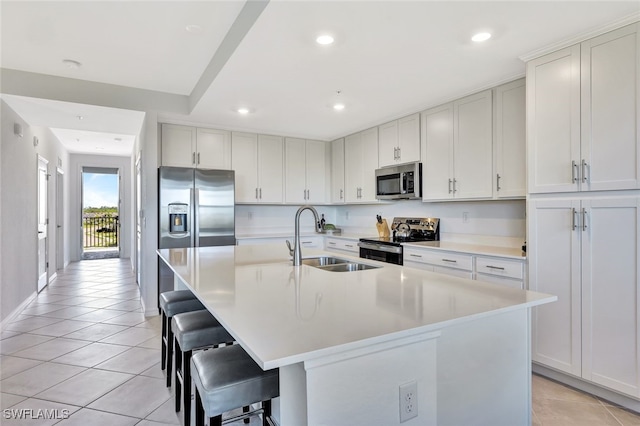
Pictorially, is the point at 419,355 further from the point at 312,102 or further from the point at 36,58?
the point at 36,58

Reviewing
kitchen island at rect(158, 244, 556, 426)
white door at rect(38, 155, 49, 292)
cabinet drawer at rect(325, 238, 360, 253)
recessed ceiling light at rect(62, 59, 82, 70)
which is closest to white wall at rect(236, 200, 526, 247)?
cabinet drawer at rect(325, 238, 360, 253)

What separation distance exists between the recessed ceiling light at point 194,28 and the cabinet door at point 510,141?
8.23 ft

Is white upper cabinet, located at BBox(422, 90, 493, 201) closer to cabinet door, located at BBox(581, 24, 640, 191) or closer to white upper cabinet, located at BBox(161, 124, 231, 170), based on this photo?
cabinet door, located at BBox(581, 24, 640, 191)

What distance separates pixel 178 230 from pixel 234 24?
2.45 m

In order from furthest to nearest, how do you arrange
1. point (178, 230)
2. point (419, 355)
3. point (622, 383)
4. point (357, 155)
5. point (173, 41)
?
point (357, 155) < point (178, 230) < point (173, 41) < point (622, 383) < point (419, 355)

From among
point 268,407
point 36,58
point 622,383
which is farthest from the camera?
point 36,58

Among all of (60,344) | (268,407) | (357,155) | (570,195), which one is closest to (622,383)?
(570,195)

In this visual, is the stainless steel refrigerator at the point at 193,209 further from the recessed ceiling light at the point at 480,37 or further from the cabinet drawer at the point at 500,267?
the recessed ceiling light at the point at 480,37

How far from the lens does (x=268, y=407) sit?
141 cm

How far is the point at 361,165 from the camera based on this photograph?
4.78 m

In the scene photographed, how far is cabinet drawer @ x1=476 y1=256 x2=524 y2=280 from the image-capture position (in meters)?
2.64

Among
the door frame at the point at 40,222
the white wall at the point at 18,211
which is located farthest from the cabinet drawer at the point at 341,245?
the door frame at the point at 40,222

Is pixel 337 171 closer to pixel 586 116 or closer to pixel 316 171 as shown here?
pixel 316 171

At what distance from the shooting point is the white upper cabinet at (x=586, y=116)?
206 centimetres
